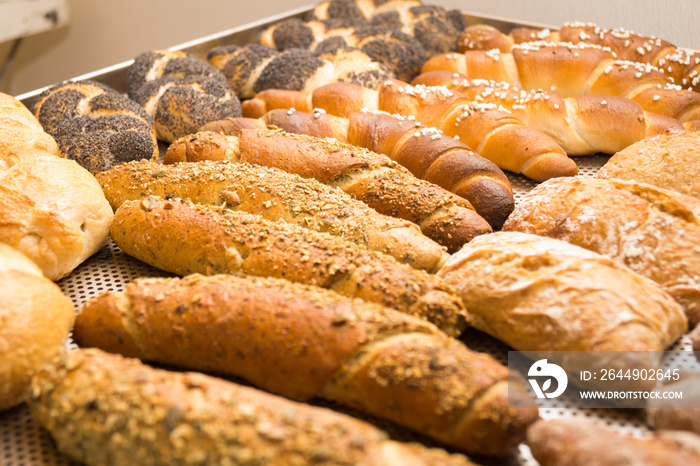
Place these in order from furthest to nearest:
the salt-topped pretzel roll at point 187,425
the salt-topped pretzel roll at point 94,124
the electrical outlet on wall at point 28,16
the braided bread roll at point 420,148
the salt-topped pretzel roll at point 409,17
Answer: the electrical outlet on wall at point 28,16 → the salt-topped pretzel roll at point 409,17 → the salt-topped pretzel roll at point 94,124 → the braided bread roll at point 420,148 → the salt-topped pretzel roll at point 187,425

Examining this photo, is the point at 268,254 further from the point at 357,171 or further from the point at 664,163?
the point at 664,163

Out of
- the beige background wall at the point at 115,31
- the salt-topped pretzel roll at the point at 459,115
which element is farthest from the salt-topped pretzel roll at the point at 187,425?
the beige background wall at the point at 115,31

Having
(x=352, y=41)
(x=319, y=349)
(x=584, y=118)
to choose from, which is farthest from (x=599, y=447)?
(x=352, y=41)

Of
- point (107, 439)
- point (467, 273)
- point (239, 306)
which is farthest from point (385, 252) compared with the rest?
point (107, 439)

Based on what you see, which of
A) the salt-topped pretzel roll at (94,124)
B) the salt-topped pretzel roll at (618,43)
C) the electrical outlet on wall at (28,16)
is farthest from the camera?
the electrical outlet on wall at (28,16)

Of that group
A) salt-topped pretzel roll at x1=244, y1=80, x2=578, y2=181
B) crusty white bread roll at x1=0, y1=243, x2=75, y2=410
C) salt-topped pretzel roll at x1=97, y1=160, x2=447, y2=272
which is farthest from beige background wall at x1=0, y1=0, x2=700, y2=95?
crusty white bread roll at x1=0, y1=243, x2=75, y2=410

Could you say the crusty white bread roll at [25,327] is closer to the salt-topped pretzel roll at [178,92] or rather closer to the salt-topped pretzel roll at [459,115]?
the salt-topped pretzel roll at [178,92]

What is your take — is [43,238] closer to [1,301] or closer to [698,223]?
[1,301]
